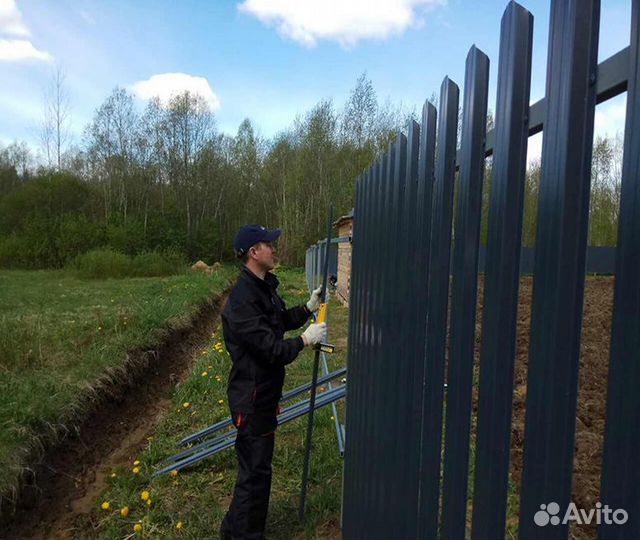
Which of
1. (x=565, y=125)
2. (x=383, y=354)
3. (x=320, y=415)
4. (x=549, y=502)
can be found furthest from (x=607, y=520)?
(x=320, y=415)

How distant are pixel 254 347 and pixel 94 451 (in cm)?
328

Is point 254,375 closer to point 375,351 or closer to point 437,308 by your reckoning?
point 375,351

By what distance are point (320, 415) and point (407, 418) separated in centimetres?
359

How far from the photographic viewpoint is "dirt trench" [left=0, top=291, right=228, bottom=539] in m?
3.96

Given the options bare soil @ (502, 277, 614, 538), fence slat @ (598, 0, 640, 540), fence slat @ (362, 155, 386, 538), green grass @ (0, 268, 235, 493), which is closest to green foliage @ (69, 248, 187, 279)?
green grass @ (0, 268, 235, 493)

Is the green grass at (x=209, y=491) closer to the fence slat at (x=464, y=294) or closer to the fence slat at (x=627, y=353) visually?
the fence slat at (x=464, y=294)

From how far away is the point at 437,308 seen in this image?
1.58 metres

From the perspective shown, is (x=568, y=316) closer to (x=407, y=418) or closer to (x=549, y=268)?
(x=549, y=268)

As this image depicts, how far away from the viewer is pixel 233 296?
3.15 m

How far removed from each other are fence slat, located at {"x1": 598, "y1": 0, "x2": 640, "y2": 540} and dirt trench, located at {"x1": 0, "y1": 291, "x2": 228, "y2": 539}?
13.3 ft

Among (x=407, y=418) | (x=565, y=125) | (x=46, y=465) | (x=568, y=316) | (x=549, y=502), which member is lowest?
(x=46, y=465)

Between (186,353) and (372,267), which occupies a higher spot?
(372,267)

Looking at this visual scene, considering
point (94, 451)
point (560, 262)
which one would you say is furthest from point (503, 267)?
point (94, 451)

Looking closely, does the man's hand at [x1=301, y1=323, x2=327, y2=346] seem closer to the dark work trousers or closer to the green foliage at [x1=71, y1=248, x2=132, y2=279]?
the dark work trousers
